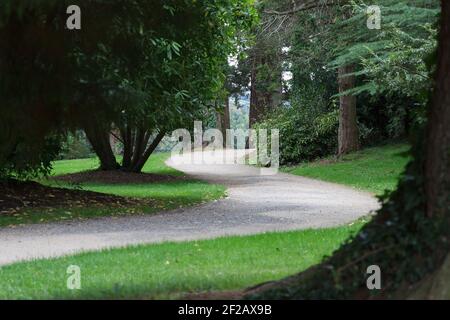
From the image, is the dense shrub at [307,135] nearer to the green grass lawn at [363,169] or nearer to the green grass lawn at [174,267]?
the green grass lawn at [363,169]

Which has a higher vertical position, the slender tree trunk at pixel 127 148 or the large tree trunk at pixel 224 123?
the large tree trunk at pixel 224 123

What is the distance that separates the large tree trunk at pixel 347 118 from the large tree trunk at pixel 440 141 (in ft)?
75.6

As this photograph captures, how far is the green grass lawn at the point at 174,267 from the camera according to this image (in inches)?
258

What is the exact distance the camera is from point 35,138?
24.9ft

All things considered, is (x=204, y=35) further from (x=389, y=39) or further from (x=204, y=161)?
(x=204, y=161)

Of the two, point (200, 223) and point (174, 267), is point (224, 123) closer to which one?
point (200, 223)

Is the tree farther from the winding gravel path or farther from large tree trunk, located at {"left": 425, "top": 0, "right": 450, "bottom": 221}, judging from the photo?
the winding gravel path

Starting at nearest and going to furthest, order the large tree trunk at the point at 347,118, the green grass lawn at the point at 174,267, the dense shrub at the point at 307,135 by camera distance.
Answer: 1. the green grass lawn at the point at 174,267
2. the large tree trunk at the point at 347,118
3. the dense shrub at the point at 307,135

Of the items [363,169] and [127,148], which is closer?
[363,169]

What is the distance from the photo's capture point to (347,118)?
95.3ft

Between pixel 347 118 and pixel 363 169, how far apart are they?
419 centimetres

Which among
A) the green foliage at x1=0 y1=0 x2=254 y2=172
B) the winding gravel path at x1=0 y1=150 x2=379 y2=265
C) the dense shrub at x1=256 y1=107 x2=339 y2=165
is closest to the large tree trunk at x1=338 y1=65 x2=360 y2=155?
the dense shrub at x1=256 y1=107 x2=339 y2=165

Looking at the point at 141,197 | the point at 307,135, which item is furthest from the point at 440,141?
the point at 307,135

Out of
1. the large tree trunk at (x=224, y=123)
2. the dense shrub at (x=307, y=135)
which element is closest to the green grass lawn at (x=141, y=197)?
the dense shrub at (x=307, y=135)
